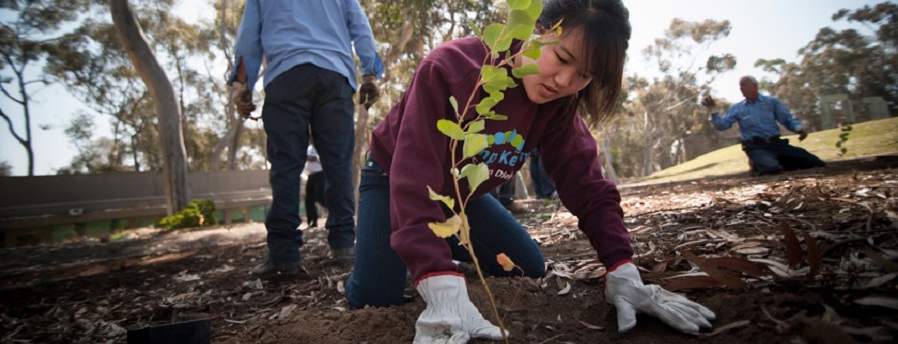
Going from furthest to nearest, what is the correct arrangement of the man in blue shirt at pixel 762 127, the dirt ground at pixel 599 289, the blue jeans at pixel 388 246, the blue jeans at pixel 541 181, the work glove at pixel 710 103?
the blue jeans at pixel 541 181 < the work glove at pixel 710 103 < the man in blue shirt at pixel 762 127 < the blue jeans at pixel 388 246 < the dirt ground at pixel 599 289

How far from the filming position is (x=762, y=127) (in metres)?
6.32

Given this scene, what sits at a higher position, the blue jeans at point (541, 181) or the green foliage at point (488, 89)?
the green foliage at point (488, 89)

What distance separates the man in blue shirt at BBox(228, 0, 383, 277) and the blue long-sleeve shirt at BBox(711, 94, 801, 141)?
5.70m

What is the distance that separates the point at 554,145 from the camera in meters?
1.94

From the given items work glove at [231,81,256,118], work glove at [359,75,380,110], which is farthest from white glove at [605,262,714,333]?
work glove at [231,81,256,118]

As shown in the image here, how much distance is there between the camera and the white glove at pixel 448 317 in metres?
1.18

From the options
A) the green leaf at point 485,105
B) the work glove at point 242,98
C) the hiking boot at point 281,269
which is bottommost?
the hiking boot at point 281,269

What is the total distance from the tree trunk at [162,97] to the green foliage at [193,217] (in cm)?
46

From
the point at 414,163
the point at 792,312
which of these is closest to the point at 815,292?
the point at 792,312

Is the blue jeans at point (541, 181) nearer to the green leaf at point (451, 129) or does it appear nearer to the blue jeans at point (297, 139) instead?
the blue jeans at point (297, 139)

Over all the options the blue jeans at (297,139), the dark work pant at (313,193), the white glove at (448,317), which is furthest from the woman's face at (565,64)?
the dark work pant at (313,193)

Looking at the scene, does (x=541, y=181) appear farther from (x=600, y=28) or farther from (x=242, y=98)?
(x=600, y=28)

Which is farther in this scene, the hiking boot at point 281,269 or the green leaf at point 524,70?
the hiking boot at point 281,269

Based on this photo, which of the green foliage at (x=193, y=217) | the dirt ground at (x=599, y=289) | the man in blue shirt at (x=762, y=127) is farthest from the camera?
the green foliage at (x=193, y=217)
